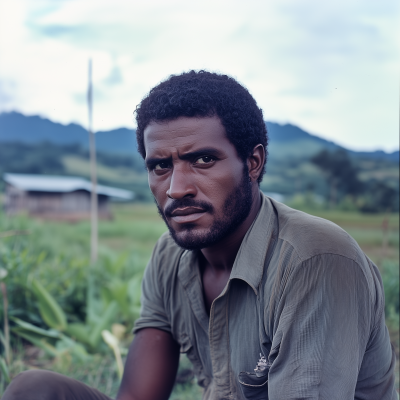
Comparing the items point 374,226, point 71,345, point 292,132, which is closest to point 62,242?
point 71,345

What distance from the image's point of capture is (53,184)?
5.68 metres

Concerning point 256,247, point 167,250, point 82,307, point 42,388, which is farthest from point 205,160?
point 82,307

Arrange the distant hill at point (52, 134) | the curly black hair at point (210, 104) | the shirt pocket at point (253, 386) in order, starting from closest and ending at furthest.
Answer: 1. the shirt pocket at point (253, 386)
2. the curly black hair at point (210, 104)
3. the distant hill at point (52, 134)

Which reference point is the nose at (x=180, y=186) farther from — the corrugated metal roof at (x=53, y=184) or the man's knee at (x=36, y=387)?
the corrugated metal roof at (x=53, y=184)

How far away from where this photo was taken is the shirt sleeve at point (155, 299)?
78.5 inches

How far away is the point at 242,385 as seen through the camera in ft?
5.14

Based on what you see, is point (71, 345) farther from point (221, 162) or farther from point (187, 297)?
point (221, 162)

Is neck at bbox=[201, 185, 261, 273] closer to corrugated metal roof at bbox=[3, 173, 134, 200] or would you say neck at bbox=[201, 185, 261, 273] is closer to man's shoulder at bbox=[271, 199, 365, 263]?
man's shoulder at bbox=[271, 199, 365, 263]

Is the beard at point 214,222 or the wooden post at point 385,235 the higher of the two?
the beard at point 214,222

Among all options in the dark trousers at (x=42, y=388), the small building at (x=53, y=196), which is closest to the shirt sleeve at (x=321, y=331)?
the dark trousers at (x=42, y=388)

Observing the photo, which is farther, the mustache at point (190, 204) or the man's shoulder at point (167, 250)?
the man's shoulder at point (167, 250)

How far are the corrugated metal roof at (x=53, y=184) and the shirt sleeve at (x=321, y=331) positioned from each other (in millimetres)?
4428

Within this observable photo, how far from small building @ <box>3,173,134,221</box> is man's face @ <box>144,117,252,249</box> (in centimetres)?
399

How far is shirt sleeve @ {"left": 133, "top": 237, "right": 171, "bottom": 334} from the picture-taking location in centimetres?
200
